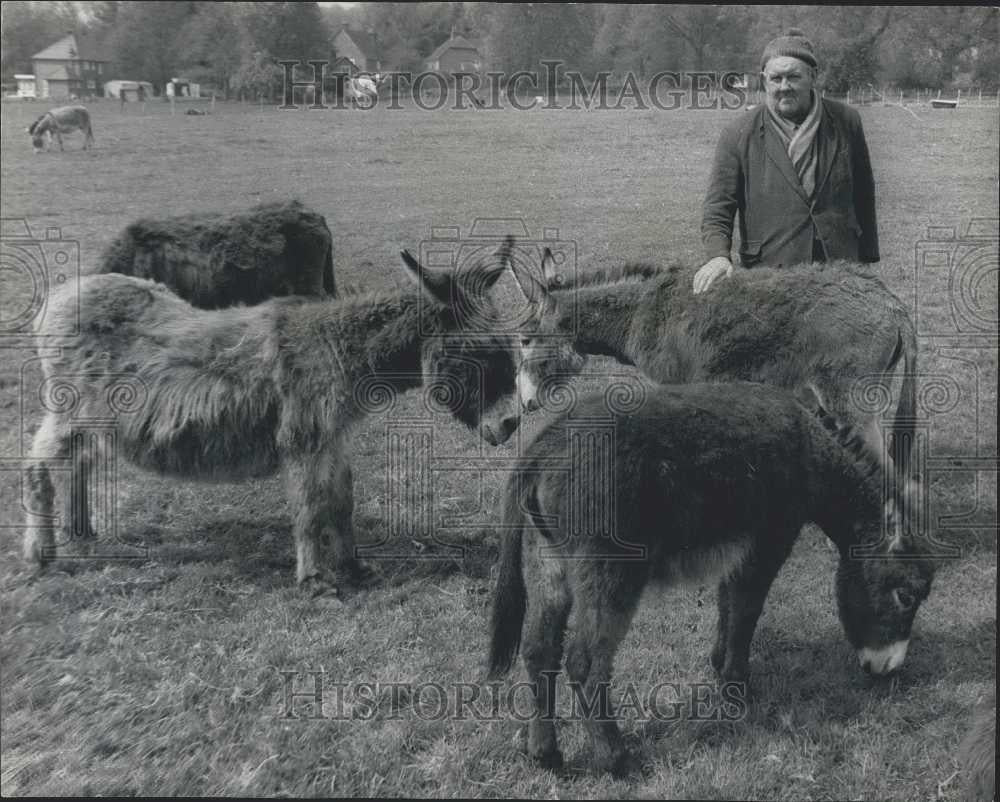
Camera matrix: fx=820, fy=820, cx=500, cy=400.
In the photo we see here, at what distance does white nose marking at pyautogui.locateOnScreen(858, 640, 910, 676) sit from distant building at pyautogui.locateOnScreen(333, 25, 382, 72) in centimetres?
431

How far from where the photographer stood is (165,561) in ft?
15.9

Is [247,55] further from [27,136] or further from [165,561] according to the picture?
[165,561]

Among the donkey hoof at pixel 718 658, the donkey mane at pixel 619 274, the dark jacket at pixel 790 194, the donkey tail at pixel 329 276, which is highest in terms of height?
the dark jacket at pixel 790 194

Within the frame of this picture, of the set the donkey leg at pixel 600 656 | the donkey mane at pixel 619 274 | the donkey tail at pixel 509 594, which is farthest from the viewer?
the donkey mane at pixel 619 274

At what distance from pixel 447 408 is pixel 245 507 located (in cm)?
171

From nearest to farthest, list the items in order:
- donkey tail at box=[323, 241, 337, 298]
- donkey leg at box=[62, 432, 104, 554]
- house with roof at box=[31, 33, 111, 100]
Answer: donkey leg at box=[62, 432, 104, 554] < house with roof at box=[31, 33, 111, 100] < donkey tail at box=[323, 241, 337, 298]

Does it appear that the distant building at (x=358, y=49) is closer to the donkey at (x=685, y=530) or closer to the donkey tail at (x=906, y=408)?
the donkey at (x=685, y=530)

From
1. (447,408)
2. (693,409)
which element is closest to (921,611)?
(693,409)

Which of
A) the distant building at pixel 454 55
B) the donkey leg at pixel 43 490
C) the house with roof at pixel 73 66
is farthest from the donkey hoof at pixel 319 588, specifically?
the house with roof at pixel 73 66

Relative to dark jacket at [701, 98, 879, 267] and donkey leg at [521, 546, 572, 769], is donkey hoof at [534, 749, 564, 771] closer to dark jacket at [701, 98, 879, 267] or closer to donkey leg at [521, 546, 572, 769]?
donkey leg at [521, 546, 572, 769]

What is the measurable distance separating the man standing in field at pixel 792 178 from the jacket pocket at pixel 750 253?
0.01 meters

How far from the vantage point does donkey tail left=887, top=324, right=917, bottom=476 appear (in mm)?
5035

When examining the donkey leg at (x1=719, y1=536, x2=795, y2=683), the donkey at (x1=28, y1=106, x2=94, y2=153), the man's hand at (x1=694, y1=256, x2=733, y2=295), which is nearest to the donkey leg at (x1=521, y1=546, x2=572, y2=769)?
the donkey leg at (x1=719, y1=536, x2=795, y2=683)

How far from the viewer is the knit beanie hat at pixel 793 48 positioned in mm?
4465
